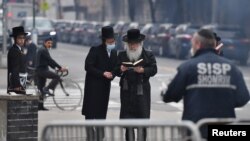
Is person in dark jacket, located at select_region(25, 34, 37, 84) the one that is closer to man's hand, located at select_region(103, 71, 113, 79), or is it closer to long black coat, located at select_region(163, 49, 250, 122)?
man's hand, located at select_region(103, 71, 113, 79)

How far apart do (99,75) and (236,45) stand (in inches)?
1017

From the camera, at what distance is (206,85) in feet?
27.6

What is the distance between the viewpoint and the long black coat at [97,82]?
1314 centimetres

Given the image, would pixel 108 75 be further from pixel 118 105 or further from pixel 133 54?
pixel 118 105

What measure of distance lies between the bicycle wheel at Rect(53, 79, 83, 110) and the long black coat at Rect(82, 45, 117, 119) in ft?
23.2

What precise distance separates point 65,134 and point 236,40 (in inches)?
1225

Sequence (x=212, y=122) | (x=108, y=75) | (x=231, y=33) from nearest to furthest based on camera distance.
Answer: (x=212, y=122), (x=108, y=75), (x=231, y=33)

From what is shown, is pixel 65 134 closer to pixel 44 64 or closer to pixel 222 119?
pixel 222 119

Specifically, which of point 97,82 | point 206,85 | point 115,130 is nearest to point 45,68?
point 97,82

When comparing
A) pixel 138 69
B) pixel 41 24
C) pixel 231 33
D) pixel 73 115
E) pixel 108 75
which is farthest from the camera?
pixel 41 24

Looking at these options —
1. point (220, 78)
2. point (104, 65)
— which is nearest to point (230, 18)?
point (104, 65)

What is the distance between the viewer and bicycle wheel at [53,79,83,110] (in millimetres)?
20391

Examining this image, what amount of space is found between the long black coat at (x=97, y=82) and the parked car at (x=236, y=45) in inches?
968

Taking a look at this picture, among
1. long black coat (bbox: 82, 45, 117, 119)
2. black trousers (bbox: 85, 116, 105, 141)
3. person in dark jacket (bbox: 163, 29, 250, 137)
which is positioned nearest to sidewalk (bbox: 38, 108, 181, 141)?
long black coat (bbox: 82, 45, 117, 119)
